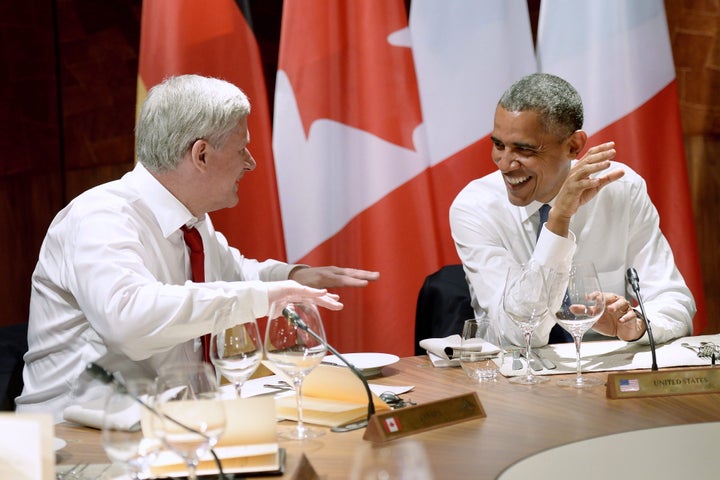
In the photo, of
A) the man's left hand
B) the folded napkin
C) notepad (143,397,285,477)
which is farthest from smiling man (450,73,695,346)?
notepad (143,397,285,477)

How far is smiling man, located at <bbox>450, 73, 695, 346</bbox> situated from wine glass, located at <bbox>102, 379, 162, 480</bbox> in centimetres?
137

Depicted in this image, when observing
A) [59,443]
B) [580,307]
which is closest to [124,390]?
[59,443]

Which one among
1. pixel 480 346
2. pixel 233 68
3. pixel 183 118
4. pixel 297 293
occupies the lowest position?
pixel 480 346

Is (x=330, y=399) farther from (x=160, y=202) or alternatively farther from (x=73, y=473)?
(x=160, y=202)

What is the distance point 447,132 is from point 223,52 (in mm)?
905

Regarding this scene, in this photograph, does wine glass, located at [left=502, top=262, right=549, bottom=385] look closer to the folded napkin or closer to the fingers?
the folded napkin

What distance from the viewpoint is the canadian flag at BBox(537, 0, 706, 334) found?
3363 mm

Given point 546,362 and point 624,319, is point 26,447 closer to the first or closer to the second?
point 546,362

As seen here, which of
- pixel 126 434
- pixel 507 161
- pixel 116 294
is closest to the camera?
pixel 126 434

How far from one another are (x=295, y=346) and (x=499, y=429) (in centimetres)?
37

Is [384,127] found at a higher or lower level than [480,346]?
higher

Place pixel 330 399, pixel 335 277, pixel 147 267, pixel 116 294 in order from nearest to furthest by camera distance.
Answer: pixel 330 399
pixel 116 294
pixel 147 267
pixel 335 277

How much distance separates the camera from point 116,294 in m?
1.87

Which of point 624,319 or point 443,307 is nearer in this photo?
point 624,319
